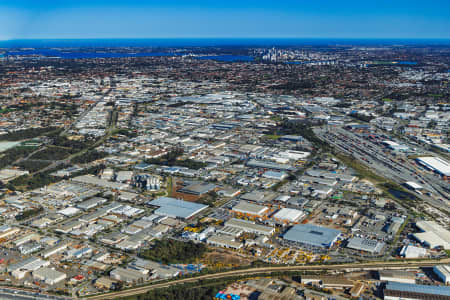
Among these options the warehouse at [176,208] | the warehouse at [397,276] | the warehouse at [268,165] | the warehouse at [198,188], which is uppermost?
the warehouse at [268,165]

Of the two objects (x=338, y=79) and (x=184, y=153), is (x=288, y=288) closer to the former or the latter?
(x=184, y=153)

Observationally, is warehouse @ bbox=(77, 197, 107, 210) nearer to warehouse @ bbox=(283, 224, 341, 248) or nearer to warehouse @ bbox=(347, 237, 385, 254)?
warehouse @ bbox=(283, 224, 341, 248)

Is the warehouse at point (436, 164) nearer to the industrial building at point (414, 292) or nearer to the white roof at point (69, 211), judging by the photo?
the industrial building at point (414, 292)

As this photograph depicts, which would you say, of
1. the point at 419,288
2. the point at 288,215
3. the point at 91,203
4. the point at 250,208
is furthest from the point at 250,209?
the point at 419,288

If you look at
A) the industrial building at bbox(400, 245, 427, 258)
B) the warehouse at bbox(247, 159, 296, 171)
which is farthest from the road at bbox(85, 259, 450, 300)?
the warehouse at bbox(247, 159, 296, 171)

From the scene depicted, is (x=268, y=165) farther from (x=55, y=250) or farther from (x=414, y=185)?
(x=55, y=250)

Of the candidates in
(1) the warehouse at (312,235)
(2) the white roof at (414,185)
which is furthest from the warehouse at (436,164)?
(1) the warehouse at (312,235)

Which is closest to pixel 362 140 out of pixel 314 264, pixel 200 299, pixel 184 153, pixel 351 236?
pixel 184 153
